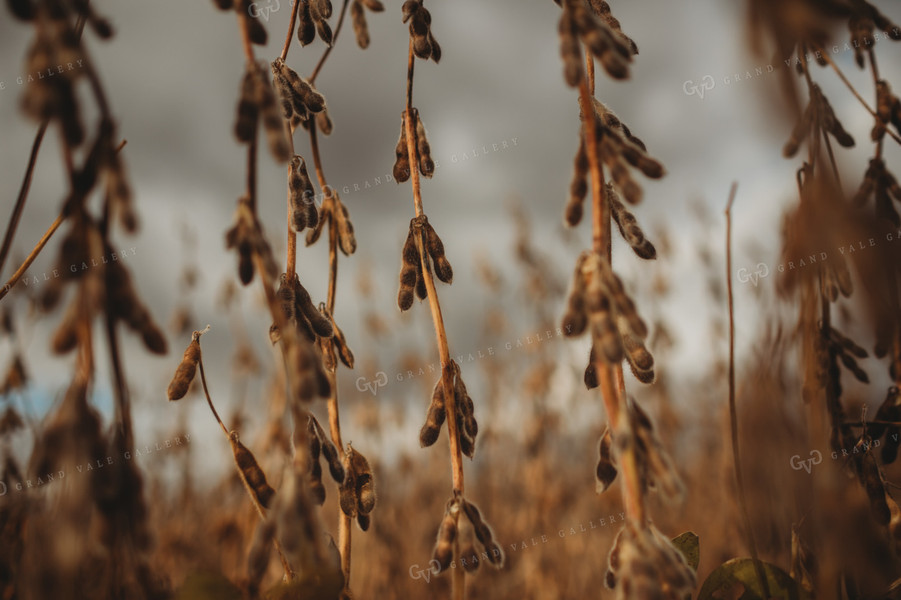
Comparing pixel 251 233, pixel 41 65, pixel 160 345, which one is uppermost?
pixel 41 65

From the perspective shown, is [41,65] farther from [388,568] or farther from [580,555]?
[580,555]

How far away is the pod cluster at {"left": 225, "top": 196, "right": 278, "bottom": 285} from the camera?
800 millimetres

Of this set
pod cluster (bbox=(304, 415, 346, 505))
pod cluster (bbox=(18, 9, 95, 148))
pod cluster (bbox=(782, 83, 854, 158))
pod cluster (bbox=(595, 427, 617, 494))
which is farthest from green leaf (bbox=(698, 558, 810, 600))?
pod cluster (bbox=(18, 9, 95, 148))

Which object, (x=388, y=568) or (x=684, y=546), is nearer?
(x=684, y=546)

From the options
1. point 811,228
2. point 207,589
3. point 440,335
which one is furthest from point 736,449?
point 207,589

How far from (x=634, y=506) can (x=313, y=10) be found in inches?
49.4

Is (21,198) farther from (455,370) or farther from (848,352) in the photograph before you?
(848,352)

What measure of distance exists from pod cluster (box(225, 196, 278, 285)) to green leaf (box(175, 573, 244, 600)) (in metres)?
0.49

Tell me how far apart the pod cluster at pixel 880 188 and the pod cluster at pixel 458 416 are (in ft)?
3.72

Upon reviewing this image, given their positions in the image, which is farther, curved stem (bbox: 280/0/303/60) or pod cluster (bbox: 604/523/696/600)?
curved stem (bbox: 280/0/303/60)

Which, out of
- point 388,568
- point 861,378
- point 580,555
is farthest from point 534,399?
point 861,378

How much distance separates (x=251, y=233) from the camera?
819 mm

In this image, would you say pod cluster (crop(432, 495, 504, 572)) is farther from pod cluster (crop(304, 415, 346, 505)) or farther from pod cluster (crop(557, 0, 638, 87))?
pod cluster (crop(557, 0, 638, 87))

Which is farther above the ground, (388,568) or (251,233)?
(251,233)
